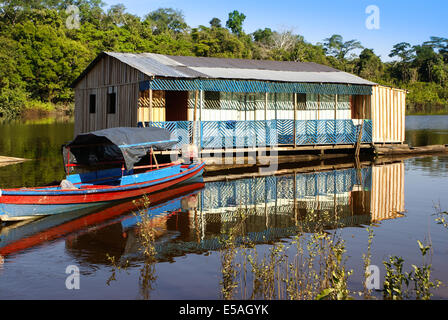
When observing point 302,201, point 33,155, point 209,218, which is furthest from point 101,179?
point 33,155

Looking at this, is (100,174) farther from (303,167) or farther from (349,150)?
(349,150)

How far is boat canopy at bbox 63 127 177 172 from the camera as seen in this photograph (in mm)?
15828

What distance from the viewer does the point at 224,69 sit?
998 inches

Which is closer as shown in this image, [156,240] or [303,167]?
[156,240]

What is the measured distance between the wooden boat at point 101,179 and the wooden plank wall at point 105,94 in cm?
461

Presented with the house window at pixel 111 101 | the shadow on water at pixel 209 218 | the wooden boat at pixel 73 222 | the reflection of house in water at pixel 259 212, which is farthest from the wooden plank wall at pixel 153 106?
the wooden boat at pixel 73 222

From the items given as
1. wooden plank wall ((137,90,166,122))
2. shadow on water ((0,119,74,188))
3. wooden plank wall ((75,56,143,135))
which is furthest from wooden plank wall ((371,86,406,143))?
shadow on water ((0,119,74,188))

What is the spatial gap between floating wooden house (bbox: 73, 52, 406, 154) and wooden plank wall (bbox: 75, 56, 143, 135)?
0.14 ft

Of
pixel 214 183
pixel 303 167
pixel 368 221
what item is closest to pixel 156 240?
pixel 368 221

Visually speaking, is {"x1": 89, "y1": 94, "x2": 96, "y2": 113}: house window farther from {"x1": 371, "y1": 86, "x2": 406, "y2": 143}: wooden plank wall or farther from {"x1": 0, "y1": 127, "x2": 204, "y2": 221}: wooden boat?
{"x1": 371, "y1": 86, "x2": 406, "y2": 143}: wooden plank wall

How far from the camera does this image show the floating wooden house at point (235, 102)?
72.3ft

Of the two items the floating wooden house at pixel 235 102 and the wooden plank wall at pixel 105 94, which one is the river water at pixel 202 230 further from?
the wooden plank wall at pixel 105 94

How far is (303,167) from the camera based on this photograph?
2453cm

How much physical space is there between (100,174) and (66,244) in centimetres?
597
